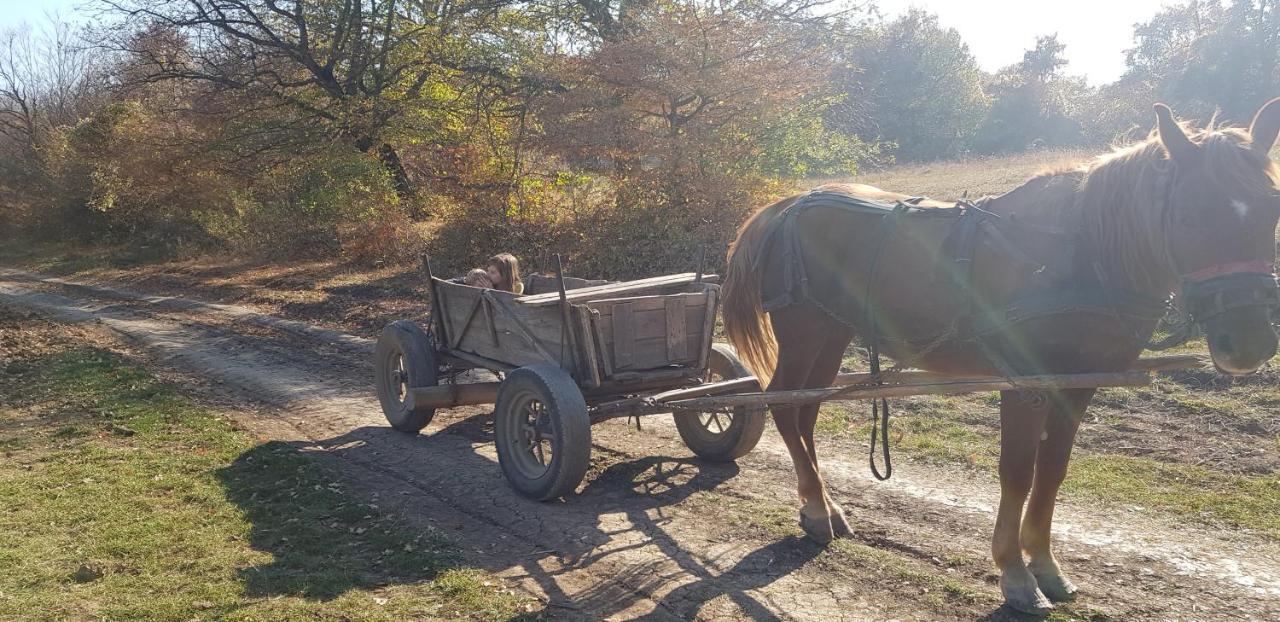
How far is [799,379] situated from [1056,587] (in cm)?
167

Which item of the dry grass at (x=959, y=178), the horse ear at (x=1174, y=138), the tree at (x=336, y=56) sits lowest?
the horse ear at (x=1174, y=138)

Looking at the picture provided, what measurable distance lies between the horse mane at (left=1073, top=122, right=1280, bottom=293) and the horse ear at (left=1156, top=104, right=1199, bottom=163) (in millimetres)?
37

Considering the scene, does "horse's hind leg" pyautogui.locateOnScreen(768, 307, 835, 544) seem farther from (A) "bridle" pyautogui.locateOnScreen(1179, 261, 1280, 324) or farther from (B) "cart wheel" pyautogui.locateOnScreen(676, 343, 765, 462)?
(A) "bridle" pyautogui.locateOnScreen(1179, 261, 1280, 324)

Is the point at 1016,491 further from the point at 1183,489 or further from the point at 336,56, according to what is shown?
the point at 336,56

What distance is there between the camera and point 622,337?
225 inches

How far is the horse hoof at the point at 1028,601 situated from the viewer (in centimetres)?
385

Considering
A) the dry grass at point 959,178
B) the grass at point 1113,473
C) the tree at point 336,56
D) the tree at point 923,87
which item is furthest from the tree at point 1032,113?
the grass at point 1113,473

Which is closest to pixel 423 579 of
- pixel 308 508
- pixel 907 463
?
pixel 308 508

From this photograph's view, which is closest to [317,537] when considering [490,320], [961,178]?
[490,320]

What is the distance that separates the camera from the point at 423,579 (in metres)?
4.39

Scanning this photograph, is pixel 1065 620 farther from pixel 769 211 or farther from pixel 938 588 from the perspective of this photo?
pixel 769 211

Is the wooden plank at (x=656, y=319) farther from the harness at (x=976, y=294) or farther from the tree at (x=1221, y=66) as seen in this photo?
the tree at (x=1221, y=66)

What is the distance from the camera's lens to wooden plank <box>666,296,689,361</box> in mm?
5754

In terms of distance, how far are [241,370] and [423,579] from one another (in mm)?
6894
